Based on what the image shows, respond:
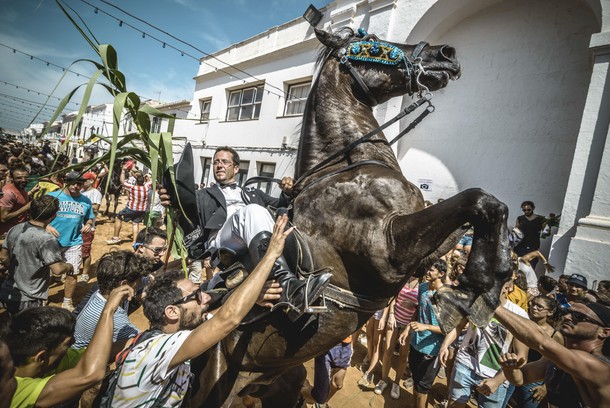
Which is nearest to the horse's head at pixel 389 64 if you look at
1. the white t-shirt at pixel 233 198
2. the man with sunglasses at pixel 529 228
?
the white t-shirt at pixel 233 198

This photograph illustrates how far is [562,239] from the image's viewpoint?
5.58 metres

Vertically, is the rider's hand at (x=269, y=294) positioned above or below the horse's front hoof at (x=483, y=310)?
below

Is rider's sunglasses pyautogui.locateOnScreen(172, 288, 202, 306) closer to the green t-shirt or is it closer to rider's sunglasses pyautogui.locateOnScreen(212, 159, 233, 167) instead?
the green t-shirt

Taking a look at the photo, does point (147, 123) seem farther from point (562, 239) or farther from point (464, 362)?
point (562, 239)

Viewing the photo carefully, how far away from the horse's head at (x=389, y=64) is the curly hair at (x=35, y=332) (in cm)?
266

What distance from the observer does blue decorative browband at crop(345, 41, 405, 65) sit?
2.20m

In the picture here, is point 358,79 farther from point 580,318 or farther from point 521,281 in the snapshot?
point 521,281

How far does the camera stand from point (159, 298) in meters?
2.20

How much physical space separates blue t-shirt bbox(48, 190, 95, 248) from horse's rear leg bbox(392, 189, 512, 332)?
5928 mm

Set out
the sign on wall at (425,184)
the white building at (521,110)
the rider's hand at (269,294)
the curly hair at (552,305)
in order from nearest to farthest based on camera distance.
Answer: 1. the rider's hand at (269,294)
2. the curly hair at (552,305)
3. the white building at (521,110)
4. the sign on wall at (425,184)

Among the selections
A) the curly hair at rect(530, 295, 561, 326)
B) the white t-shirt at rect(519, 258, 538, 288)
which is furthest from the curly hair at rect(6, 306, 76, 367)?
the white t-shirt at rect(519, 258, 538, 288)

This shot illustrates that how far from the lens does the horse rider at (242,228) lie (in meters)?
1.74

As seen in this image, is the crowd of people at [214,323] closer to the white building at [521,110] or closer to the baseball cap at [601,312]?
the baseball cap at [601,312]

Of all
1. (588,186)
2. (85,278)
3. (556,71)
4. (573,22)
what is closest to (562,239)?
(588,186)
